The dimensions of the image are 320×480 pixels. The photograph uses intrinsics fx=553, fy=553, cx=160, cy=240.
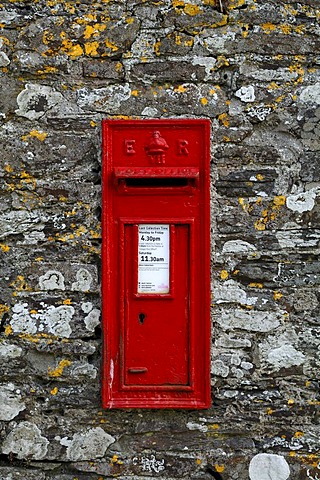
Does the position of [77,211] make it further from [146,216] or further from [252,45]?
[252,45]

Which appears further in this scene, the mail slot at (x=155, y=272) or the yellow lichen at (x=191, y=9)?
the yellow lichen at (x=191, y=9)

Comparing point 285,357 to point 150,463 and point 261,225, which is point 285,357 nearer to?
point 261,225

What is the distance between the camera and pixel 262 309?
2.55 m

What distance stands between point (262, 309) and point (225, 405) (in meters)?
0.47

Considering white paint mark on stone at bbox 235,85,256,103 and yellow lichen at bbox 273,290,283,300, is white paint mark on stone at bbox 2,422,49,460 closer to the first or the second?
yellow lichen at bbox 273,290,283,300

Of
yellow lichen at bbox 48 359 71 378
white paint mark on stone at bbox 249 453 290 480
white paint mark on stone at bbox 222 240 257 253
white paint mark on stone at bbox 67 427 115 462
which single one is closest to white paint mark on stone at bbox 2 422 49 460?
white paint mark on stone at bbox 67 427 115 462

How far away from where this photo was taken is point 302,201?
2.56m

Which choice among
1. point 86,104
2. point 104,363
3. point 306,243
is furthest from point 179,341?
point 86,104

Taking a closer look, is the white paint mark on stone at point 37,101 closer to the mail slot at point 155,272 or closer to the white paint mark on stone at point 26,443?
the mail slot at point 155,272

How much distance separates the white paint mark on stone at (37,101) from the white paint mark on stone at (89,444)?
58.3 inches

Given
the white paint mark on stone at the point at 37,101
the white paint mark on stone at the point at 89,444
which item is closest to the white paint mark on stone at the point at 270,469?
the white paint mark on stone at the point at 89,444

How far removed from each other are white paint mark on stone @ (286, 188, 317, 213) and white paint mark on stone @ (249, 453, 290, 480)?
1137mm

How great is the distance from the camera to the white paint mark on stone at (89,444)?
2.53m

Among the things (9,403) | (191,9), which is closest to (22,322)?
(9,403)
